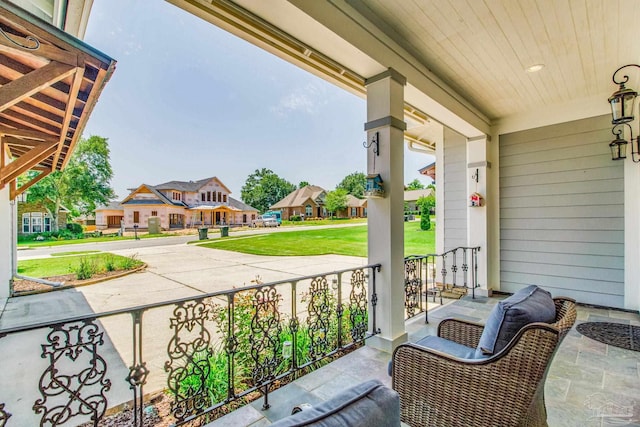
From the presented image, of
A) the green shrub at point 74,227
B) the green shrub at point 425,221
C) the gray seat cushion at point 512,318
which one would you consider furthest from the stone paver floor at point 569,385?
the green shrub at point 74,227

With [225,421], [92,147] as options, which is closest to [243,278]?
[225,421]

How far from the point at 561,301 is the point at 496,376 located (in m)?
0.70

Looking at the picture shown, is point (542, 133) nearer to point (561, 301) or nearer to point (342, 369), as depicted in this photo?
point (561, 301)

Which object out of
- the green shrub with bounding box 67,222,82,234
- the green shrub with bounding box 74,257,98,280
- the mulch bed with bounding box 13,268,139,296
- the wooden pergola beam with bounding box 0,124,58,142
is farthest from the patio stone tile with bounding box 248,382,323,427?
the green shrub with bounding box 67,222,82,234

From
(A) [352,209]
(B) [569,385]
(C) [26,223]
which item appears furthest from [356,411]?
(A) [352,209]

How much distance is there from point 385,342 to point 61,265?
1017 cm

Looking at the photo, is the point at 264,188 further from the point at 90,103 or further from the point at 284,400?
the point at 284,400

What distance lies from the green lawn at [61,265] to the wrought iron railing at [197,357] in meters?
5.16

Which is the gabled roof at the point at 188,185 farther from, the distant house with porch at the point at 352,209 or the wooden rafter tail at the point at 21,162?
the wooden rafter tail at the point at 21,162

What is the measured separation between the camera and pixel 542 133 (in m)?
4.27

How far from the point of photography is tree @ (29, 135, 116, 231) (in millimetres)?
10719

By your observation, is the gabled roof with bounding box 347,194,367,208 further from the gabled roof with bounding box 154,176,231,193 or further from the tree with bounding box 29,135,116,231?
the tree with bounding box 29,135,116,231

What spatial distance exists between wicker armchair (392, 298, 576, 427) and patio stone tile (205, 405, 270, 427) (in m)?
0.91

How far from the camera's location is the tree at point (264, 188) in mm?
39344
